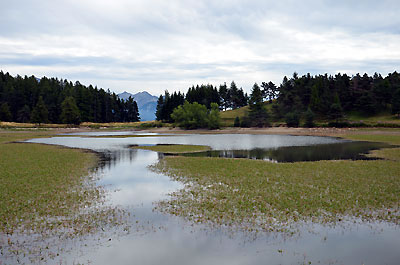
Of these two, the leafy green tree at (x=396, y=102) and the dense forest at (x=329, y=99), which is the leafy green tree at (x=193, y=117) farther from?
the leafy green tree at (x=396, y=102)

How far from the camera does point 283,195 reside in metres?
18.7

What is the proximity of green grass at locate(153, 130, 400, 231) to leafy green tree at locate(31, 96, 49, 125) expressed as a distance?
144 m

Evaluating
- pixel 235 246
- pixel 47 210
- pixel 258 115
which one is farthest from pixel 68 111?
pixel 235 246

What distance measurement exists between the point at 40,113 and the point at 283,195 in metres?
160

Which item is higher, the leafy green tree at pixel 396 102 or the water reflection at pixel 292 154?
the leafy green tree at pixel 396 102

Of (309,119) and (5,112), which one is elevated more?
(5,112)

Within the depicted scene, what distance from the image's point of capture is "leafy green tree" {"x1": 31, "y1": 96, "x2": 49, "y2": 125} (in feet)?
482

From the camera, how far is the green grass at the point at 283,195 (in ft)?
49.1

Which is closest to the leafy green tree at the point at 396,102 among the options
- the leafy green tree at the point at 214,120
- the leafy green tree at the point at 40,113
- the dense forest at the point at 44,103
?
the leafy green tree at the point at 214,120

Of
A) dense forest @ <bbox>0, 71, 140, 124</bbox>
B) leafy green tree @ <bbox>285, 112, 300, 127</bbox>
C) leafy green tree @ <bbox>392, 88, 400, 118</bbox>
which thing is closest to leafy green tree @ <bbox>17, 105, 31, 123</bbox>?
dense forest @ <bbox>0, 71, 140, 124</bbox>

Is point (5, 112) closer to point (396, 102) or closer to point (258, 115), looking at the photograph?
point (258, 115)

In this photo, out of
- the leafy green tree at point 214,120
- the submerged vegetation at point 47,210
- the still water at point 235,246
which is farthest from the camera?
the leafy green tree at point 214,120

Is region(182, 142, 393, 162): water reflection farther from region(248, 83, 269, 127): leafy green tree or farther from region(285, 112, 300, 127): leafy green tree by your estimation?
region(248, 83, 269, 127): leafy green tree

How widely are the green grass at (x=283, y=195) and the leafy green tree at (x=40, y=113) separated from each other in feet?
474
